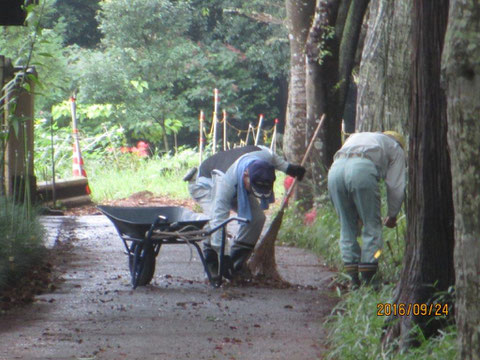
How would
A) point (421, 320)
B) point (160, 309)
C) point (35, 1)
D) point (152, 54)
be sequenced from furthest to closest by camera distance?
1. point (152, 54)
2. point (35, 1)
3. point (160, 309)
4. point (421, 320)

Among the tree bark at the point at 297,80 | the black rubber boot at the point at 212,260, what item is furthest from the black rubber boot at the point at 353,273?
the tree bark at the point at 297,80

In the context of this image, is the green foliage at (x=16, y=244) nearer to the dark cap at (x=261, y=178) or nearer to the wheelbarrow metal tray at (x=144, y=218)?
the wheelbarrow metal tray at (x=144, y=218)

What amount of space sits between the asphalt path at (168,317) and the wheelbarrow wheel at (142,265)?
4.0 inches

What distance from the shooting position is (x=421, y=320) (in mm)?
5777

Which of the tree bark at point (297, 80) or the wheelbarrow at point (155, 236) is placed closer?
the wheelbarrow at point (155, 236)

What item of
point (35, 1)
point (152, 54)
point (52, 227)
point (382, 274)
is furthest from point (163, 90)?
point (382, 274)

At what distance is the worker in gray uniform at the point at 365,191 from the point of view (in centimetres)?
845

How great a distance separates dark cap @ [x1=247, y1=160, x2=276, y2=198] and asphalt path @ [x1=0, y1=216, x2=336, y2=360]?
0.89 m

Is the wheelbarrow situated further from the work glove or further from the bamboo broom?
the work glove

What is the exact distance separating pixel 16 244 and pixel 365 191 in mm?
3526

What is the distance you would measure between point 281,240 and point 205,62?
18.9 m

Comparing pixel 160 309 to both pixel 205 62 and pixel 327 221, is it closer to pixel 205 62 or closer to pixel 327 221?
pixel 327 221

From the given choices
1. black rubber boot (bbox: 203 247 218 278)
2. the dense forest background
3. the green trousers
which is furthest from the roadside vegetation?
the dense forest background
